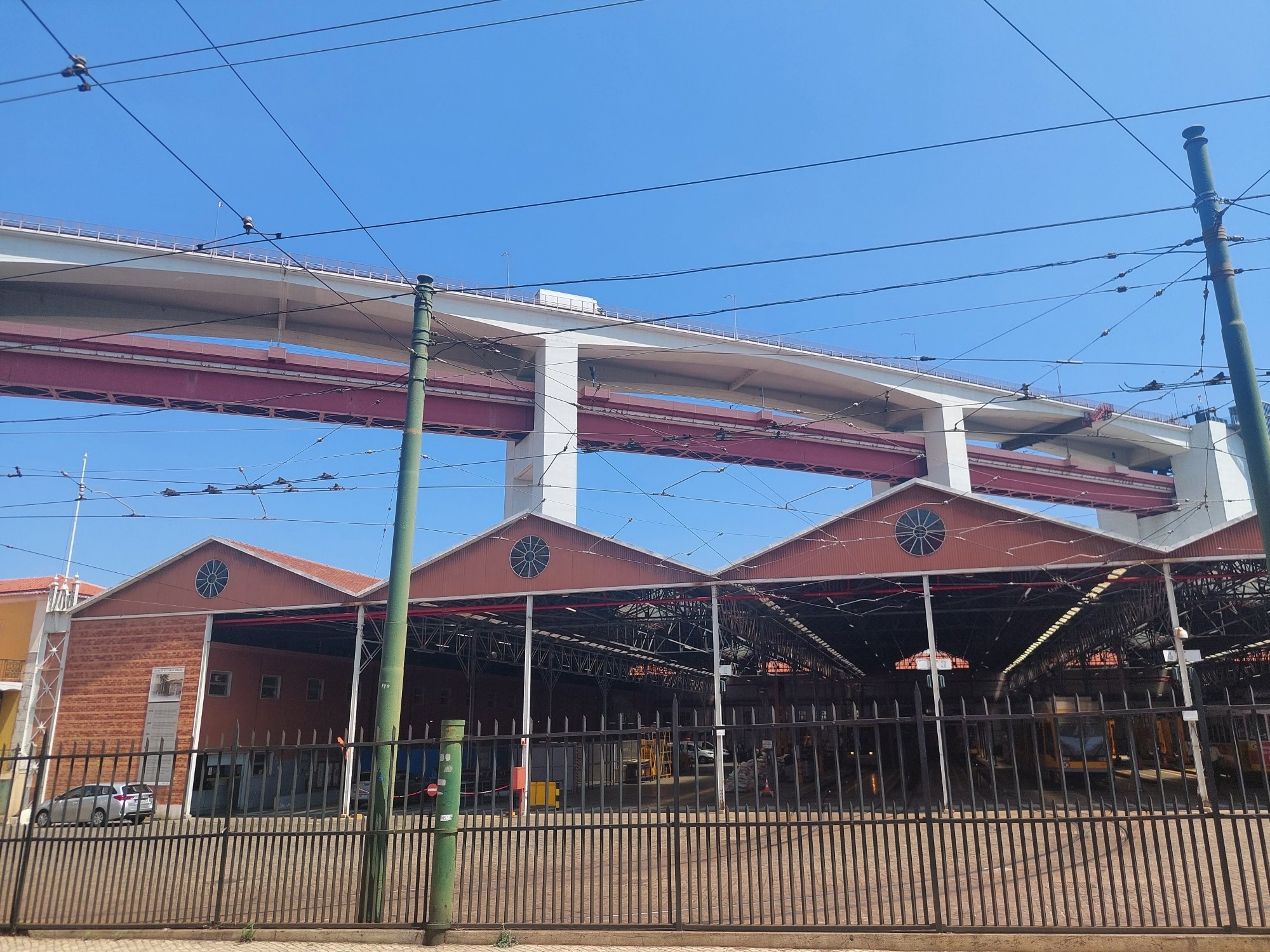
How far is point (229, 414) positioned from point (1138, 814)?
3651 centimetres

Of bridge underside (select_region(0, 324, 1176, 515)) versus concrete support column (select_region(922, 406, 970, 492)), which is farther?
concrete support column (select_region(922, 406, 970, 492))

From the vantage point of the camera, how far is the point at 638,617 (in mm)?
31828

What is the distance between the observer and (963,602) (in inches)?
1228

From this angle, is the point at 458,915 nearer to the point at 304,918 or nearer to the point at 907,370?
the point at 304,918

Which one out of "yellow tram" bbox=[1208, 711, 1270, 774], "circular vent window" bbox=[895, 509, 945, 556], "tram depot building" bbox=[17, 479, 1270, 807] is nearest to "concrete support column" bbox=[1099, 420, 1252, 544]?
"tram depot building" bbox=[17, 479, 1270, 807]

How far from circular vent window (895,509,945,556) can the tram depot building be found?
37 mm

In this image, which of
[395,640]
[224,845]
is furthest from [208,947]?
[395,640]

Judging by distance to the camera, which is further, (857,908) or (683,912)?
(683,912)

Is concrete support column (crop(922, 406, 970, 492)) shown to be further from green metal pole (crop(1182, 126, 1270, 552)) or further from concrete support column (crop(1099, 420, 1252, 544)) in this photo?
green metal pole (crop(1182, 126, 1270, 552))

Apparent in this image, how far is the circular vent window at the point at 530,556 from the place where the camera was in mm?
26234

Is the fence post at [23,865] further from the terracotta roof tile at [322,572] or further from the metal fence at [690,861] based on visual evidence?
the terracotta roof tile at [322,572]

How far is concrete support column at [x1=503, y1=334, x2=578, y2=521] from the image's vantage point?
39.7 meters

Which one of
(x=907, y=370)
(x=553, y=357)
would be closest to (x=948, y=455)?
(x=907, y=370)

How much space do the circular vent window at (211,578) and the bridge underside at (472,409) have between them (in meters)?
6.77
